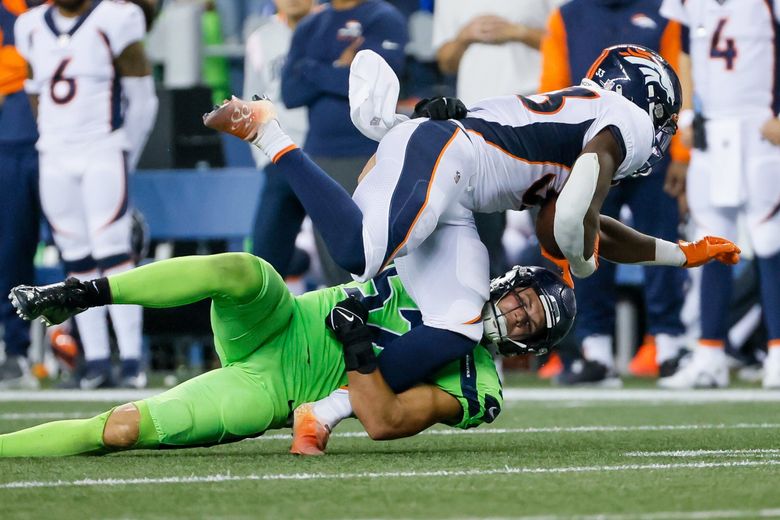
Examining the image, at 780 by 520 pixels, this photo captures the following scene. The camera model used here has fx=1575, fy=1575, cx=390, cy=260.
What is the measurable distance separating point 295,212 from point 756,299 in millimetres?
3694

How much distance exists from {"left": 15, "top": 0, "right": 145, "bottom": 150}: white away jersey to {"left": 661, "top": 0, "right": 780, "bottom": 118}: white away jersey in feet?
9.38

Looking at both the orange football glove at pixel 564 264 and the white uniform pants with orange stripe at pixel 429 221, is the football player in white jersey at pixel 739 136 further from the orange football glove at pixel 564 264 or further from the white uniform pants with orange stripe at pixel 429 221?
the white uniform pants with orange stripe at pixel 429 221

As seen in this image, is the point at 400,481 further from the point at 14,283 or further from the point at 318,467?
the point at 14,283

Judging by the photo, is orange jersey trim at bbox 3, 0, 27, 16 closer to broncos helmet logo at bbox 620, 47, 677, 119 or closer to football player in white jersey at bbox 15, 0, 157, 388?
football player in white jersey at bbox 15, 0, 157, 388

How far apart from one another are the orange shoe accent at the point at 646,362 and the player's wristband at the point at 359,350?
517cm

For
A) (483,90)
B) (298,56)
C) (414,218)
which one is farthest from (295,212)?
(414,218)

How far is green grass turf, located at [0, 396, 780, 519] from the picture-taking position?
3490 millimetres

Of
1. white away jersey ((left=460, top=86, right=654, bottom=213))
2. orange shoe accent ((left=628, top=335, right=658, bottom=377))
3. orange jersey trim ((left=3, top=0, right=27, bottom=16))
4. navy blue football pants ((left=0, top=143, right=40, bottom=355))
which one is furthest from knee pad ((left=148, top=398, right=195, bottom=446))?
orange shoe accent ((left=628, top=335, right=658, bottom=377))

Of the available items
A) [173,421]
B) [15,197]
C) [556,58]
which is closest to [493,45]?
[556,58]

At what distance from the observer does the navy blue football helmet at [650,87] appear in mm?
5105

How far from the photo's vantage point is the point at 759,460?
14.9ft

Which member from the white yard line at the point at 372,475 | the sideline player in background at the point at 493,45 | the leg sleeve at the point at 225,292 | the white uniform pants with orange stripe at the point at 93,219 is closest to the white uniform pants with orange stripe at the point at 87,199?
the white uniform pants with orange stripe at the point at 93,219

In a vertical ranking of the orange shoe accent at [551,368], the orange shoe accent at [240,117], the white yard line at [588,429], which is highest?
the orange shoe accent at [240,117]

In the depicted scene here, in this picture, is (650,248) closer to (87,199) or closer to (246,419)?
(246,419)
